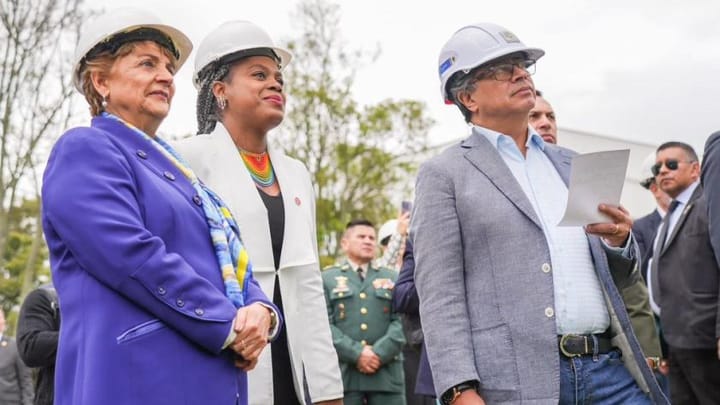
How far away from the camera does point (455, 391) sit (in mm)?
3357

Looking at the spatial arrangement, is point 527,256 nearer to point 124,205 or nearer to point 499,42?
point 499,42

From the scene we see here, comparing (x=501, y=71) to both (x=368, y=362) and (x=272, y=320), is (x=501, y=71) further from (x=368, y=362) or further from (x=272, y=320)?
(x=368, y=362)

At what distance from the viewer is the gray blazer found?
336 cm

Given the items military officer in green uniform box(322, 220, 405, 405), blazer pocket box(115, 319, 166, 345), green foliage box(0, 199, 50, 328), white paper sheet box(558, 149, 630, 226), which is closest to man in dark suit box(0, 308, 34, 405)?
military officer in green uniform box(322, 220, 405, 405)

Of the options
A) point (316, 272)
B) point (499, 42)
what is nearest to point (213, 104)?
point (316, 272)

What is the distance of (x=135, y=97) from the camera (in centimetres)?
319

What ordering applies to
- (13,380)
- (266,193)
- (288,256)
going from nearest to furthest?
(288,256) → (266,193) → (13,380)

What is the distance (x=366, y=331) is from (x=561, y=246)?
4.53 meters

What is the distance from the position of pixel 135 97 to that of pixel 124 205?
1.83ft

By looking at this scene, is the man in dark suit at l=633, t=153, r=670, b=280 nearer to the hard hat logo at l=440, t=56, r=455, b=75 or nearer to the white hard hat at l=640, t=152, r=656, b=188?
the white hard hat at l=640, t=152, r=656, b=188

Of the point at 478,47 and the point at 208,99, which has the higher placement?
the point at 478,47

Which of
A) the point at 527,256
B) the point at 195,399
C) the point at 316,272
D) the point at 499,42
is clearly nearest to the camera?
the point at 195,399

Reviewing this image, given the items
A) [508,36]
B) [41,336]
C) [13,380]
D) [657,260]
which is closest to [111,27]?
[508,36]

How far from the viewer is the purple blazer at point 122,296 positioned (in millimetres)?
2662
